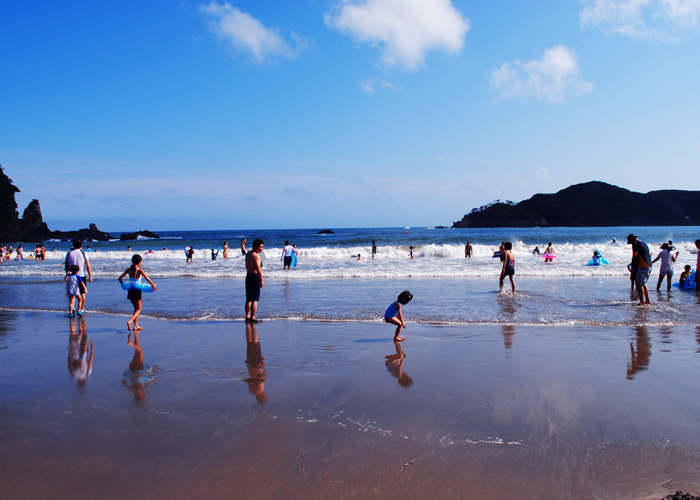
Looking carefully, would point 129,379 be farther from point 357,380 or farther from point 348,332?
point 348,332

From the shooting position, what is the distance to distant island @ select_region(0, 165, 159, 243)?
69875 millimetres

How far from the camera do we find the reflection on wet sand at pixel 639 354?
211 inches

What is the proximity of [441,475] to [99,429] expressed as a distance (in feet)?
9.97

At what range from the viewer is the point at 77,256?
423 inches

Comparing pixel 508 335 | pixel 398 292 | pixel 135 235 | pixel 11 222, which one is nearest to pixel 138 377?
pixel 508 335

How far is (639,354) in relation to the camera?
614cm

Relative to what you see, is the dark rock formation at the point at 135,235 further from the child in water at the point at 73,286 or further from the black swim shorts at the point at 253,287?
the black swim shorts at the point at 253,287

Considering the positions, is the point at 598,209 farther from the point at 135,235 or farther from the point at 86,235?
the point at 86,235

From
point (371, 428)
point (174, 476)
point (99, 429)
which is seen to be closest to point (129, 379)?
point (99, 429)

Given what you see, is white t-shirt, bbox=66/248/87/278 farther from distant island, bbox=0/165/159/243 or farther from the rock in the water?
the rock in the water

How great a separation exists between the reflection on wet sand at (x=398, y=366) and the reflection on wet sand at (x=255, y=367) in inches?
64.0

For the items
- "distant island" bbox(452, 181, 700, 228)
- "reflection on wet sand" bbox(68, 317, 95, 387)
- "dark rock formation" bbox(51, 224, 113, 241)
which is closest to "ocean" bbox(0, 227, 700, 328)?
"reflection on wet sand" bbox(68, 317, 95, 387)

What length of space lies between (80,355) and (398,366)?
16.4 feet

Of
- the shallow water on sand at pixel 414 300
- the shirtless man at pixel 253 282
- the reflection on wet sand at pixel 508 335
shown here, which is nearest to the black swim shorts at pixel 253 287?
the shirtless man at pixel 253 282
